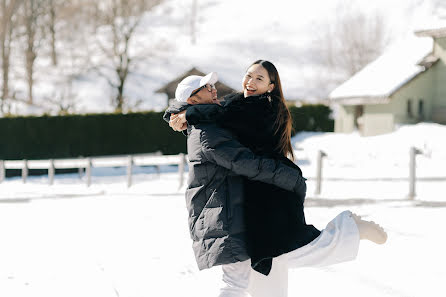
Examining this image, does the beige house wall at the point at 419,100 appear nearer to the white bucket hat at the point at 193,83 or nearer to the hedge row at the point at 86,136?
the hedge row at the point at 86,136

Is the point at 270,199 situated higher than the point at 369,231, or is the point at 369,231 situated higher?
the point at 270,199

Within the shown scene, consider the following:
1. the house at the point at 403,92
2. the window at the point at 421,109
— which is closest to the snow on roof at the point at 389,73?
the house at the point at 403,92

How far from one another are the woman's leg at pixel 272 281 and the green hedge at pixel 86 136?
26.5 metres

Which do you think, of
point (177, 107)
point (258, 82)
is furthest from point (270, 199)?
point (177, 107)

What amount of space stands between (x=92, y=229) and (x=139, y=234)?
44.0 inches

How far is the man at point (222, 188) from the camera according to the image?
13.1ft

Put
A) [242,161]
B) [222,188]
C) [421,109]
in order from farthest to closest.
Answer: [421,109]
[222,188]
[242,161]

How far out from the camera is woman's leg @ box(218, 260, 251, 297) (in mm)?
4133

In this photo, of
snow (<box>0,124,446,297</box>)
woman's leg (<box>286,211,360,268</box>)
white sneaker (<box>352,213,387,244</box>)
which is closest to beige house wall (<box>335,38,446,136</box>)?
snow (<box>0,124,446,297</box>)

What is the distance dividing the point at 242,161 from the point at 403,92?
35.4 metres

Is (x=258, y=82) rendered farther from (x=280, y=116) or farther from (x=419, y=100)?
(x=419, y=100)

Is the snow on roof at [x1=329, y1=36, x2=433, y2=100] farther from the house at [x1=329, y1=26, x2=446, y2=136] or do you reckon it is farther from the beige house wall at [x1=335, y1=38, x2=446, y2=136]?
the beige house wall at [x1=335, y1=38, x2=446, y2=136]

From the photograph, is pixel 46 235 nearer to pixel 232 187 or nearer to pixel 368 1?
pixel 232 187

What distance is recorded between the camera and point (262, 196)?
4.09 m
